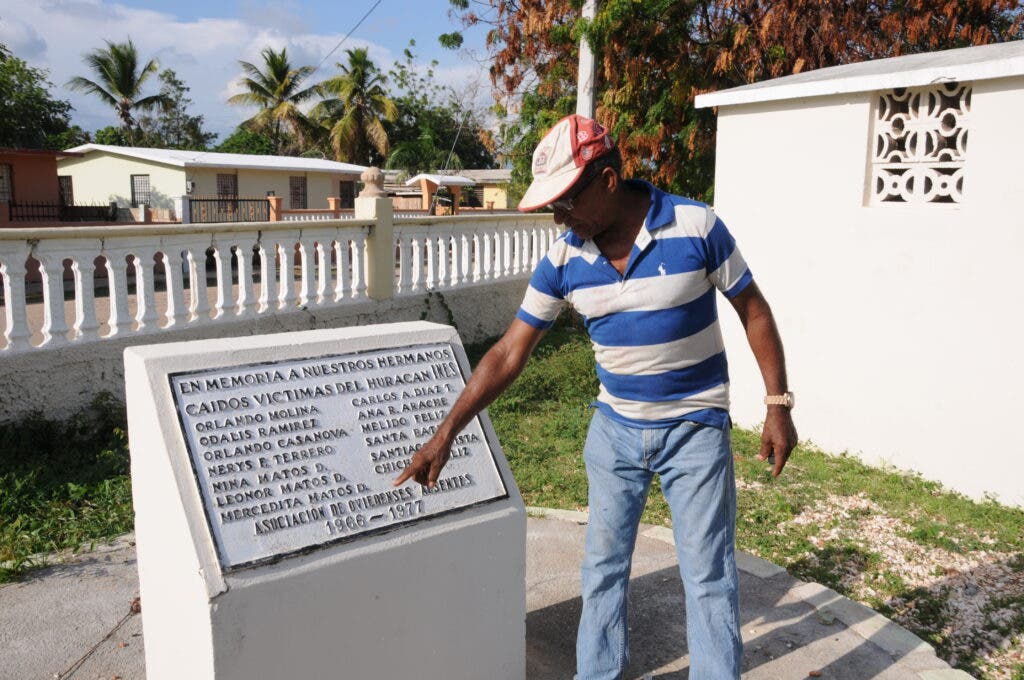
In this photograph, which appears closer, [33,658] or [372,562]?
[372,562]

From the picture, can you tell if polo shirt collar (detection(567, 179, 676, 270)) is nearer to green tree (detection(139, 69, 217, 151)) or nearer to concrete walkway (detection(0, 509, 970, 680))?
concrete walkway (detection(0, 509, 970, 680))

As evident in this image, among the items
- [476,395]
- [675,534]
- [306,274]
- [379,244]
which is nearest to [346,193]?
[379,244]

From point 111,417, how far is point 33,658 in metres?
2.80

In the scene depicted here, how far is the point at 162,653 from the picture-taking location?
2840 millimetres

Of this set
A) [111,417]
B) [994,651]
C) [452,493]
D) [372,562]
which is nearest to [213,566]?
[372,562]

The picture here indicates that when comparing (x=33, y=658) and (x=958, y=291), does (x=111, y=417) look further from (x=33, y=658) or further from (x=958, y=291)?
(x=958, y=291)

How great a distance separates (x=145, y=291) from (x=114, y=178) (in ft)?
76.2

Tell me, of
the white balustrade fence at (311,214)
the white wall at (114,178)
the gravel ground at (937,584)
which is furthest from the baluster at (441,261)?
the white wall at (114,178)

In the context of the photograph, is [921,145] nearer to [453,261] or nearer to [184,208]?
[453,261]

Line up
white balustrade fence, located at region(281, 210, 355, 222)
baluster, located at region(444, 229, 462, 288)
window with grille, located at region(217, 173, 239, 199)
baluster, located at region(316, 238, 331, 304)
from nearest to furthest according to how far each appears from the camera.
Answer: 1. baluster, located at region(316, 238, 331, 304)
2. baluster, located at region(444, 229, 462, 288)
3. white balustrade fence, located at region(281, 210, 355, 222)
4. window with grille, located at region(217, 173, 239, 199)

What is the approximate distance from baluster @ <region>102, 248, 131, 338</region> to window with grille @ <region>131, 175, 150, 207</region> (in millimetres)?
21837

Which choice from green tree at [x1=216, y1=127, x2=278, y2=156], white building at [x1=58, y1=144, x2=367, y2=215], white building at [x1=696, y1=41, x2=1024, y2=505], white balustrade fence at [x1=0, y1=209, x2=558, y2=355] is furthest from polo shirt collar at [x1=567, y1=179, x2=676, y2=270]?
green tree at [x1=216, y1=127, x2=278, y2=156]

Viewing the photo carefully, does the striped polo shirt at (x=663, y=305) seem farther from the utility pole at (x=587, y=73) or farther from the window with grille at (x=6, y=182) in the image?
the window with grille at (x=6, y=182)

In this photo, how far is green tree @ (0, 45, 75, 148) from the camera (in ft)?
94.7
